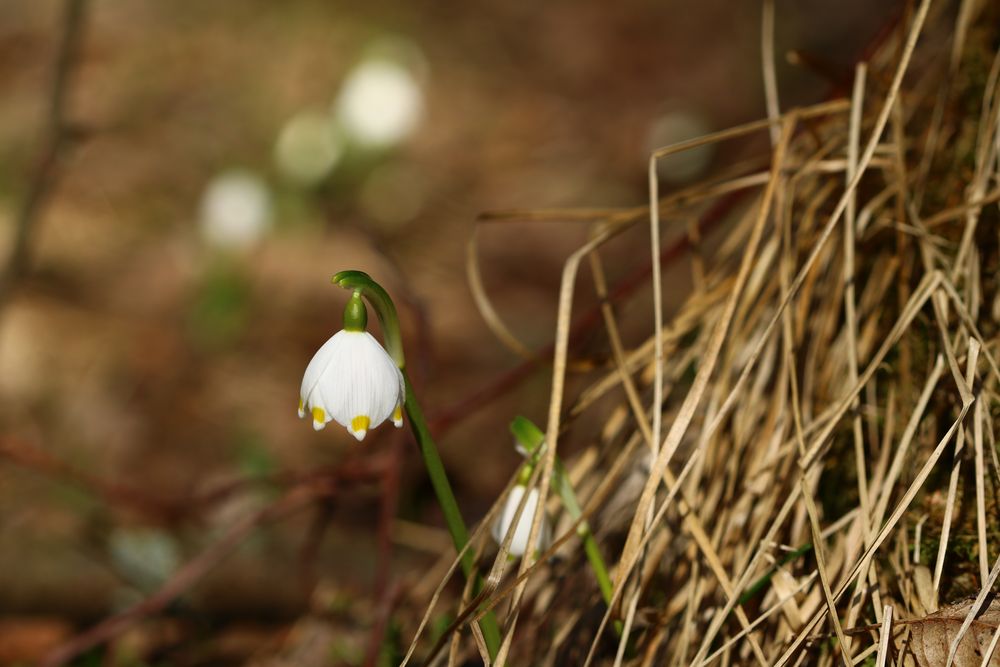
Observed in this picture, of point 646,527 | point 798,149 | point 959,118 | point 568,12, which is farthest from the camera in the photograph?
point 568,12

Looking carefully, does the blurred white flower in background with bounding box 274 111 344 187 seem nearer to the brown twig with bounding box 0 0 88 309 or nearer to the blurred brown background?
the blurred brown background

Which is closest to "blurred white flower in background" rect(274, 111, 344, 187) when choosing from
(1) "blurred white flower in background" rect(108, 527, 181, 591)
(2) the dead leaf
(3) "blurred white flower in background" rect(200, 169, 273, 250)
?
(3) "blurred white flower in background" rect(200, 169, 273, 250)

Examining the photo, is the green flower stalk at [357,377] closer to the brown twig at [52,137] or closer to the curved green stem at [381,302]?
the curved green stem at [381,302]

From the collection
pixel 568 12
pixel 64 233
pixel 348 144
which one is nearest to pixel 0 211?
pixel 64 233

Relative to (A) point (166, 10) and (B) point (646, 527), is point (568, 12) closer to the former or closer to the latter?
(A) point (166, 10)

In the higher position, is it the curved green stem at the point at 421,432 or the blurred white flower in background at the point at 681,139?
the blurred white flower in background at the point at 681,139

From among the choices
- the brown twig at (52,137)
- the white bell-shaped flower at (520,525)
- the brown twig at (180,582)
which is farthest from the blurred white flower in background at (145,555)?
the white bell-shaped flower at (520,525)

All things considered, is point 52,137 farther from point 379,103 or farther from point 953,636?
point 953,636
